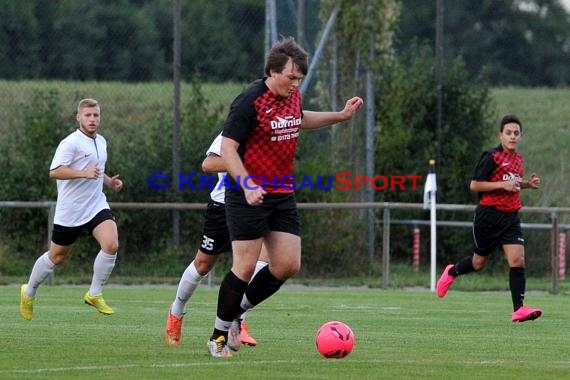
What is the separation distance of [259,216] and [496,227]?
5.36 m

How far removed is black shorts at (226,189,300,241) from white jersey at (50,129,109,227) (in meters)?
4.28

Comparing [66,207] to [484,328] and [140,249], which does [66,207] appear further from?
[140,249]

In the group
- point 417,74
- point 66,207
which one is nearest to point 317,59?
point 417,74

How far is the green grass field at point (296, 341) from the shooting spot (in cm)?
775

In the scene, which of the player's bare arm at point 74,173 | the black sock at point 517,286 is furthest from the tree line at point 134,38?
the black sock at point 517,286

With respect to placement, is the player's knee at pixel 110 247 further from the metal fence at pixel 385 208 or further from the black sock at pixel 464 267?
the metal fence at pixel 385 208

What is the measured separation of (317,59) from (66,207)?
32.5 feet

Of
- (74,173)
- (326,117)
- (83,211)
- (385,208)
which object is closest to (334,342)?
(326,117)

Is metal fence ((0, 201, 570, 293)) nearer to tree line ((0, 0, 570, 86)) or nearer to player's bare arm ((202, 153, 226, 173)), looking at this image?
tree line ((0, 0, 570, 86))

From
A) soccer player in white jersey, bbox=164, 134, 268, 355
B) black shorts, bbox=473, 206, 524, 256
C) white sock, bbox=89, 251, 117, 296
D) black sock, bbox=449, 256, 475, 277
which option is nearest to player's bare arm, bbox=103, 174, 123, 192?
white sock, bbox=89, 251, 117, 296

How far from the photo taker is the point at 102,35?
94.2 feet

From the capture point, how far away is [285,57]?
27.3 feet

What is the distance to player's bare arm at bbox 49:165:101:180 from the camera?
11.9 m

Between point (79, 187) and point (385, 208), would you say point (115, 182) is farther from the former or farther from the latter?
point (385, 208)
